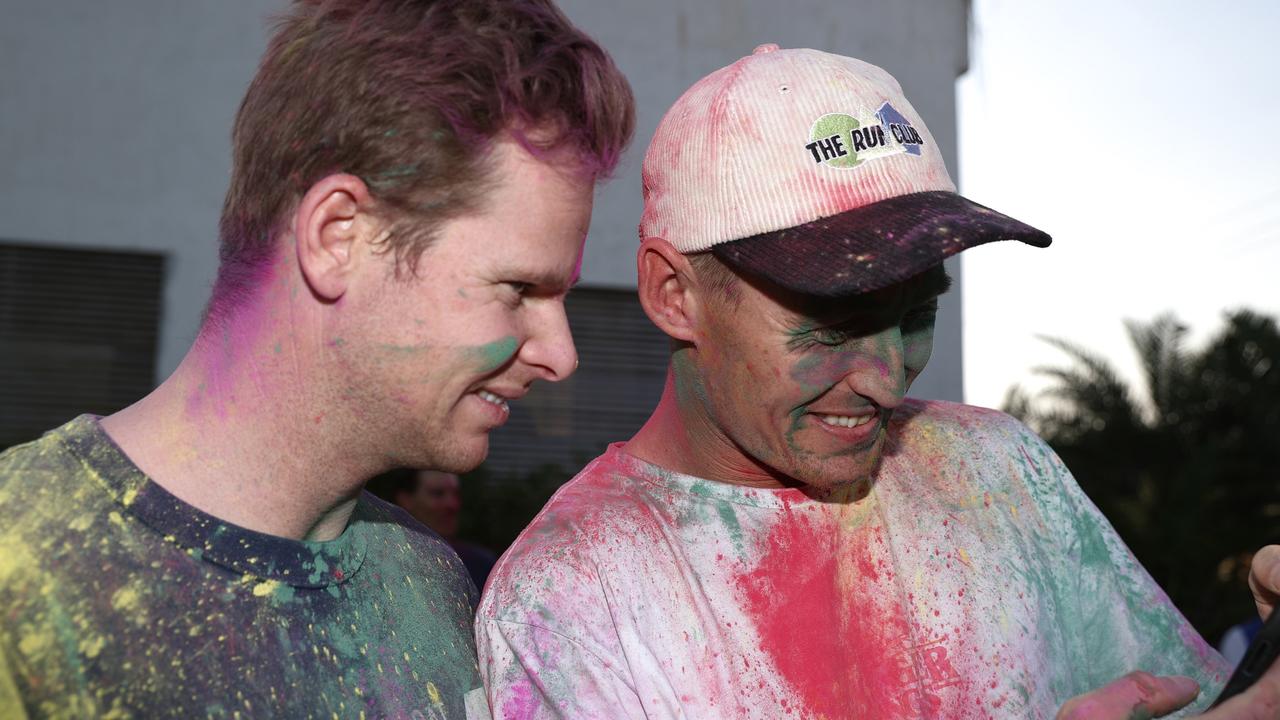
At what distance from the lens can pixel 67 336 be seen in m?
8.18

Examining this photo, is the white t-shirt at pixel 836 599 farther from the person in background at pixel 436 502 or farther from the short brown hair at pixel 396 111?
the person in background at pixel 436 502

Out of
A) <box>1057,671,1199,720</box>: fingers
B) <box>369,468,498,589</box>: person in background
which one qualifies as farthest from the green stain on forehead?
<box>369,468,498,589</box>: person in background

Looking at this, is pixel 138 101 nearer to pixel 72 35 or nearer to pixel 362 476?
pixel 72 35

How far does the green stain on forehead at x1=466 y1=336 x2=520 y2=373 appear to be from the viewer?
168 centimetres

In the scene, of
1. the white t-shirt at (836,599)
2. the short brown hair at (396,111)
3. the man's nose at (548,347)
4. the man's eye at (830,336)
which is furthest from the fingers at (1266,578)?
the short brown hair at (396,111)

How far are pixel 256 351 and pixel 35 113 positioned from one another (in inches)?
309

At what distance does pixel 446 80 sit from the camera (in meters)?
1.66

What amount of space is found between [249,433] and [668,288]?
2.48ft

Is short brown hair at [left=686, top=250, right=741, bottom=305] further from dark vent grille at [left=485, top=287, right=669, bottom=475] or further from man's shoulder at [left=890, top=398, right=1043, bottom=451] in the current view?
dark vent grille at [left=485, top=287, right=669, bottom=475]

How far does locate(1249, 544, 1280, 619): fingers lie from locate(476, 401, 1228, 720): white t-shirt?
16 cm

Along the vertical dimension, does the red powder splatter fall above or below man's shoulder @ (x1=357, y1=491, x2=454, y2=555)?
below

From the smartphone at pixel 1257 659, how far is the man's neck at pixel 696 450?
2.48ft

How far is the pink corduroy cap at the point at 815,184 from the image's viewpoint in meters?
1.80

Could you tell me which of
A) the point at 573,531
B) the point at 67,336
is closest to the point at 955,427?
the point at 573,531
